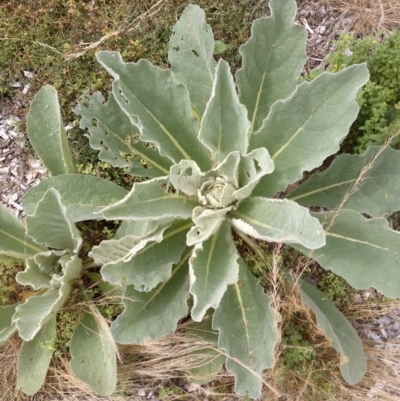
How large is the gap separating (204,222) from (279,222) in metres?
0.31

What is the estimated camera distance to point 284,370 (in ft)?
8.70

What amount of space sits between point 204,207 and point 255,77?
64 cm

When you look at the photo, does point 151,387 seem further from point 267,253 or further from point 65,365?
point 267,253

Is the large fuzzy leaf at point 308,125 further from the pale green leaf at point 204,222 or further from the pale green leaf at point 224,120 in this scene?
the pale green leaf at point 204,222

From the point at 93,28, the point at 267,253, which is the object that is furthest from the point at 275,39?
the point at 93,28

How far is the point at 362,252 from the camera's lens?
210 centimetres

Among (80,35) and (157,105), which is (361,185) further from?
(80,35)

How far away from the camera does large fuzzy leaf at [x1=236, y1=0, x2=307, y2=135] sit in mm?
2107

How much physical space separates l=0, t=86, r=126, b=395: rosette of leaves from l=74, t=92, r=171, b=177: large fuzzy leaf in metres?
0.18

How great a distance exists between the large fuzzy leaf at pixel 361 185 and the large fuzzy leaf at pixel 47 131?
124cm

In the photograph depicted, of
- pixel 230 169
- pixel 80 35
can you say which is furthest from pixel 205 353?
pixel 80 35

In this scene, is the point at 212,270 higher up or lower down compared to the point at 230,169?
lower down

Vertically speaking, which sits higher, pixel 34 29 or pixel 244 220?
pixel 34 29

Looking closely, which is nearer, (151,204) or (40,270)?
(151,204)
